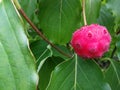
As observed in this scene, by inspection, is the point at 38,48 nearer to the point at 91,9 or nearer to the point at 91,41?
the point at 91,9

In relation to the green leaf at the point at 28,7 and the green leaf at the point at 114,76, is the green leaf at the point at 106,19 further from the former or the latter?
the green leaf at the point at 28,7

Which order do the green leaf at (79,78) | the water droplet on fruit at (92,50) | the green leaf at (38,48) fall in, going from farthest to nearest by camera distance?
the green leaf at (38,48), the green leaf at (79,78), the water droplet on fruit at (92,50)

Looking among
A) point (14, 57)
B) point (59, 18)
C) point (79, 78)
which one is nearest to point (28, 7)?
point (59, 18)

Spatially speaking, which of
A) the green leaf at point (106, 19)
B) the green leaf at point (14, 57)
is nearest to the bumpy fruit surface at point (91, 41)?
the green leaf at point (14, 57)

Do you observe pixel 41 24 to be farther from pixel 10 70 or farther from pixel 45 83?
pixel 10 70

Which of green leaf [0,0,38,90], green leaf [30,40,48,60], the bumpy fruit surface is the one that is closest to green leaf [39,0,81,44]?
green leaf [30,40,48,60]

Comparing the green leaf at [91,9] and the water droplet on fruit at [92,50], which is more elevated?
the green leaf at [91,9]

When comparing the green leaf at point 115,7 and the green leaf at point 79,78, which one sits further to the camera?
the green leaf at point 115,7

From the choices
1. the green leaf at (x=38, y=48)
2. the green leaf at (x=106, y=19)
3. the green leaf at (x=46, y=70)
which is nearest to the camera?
the green leaf at (x=46, y=70)
